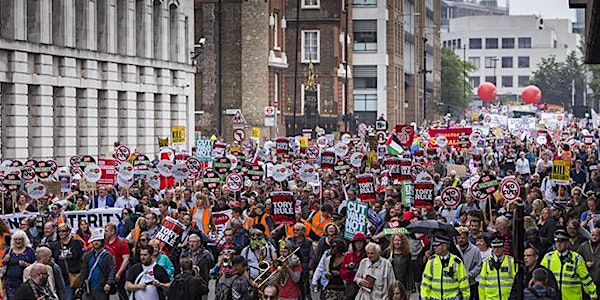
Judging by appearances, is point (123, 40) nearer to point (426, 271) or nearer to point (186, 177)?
point (186, 177)

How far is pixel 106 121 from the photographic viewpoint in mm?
60312

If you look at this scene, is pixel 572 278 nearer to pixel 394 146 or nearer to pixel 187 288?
pixel 187 288

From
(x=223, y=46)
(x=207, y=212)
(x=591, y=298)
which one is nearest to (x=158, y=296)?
(x=591, y=298)

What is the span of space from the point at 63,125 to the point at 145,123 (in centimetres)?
876

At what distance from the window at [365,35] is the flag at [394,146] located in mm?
62143

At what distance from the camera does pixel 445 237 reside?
62.8ft

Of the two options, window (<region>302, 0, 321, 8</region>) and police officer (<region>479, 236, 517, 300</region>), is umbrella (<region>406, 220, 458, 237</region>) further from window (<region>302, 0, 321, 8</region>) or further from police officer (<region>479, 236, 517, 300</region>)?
window (<region>302, 0, 321, 8</region>)

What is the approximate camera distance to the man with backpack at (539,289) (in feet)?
57.3

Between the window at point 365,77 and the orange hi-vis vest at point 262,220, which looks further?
the window at point 365,77

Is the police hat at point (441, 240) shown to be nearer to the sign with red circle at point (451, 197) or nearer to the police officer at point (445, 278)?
the police officer at point (445, 278)

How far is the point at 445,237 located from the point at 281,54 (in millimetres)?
68728

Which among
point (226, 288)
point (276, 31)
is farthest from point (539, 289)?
point (276, 31)

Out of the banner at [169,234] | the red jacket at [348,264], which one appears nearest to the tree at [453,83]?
the banner at [169,234]

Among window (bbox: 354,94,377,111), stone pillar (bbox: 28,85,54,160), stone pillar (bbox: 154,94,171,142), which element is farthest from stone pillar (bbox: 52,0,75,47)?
window (bbox: 354,94,377,111)
